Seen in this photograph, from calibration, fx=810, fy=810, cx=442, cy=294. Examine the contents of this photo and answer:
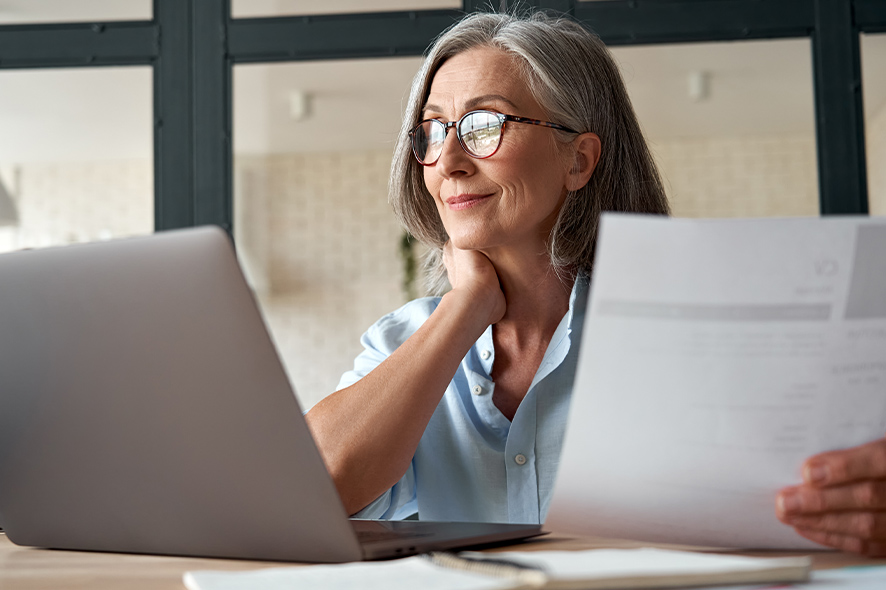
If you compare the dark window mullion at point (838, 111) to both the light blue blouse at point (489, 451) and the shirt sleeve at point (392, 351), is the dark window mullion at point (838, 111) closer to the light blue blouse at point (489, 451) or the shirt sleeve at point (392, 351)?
the light blue blouse at point (489, 451)

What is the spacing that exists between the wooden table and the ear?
31.3 inches

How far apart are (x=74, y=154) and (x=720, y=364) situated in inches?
208

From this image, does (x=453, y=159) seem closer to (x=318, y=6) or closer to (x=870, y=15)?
(x=318, y=6)

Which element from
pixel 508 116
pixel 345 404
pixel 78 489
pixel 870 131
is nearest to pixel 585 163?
pixel 508 116

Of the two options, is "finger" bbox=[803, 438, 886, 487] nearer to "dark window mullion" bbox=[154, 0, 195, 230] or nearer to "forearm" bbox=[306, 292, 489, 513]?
"forearm" bbox=[306, 292, 489, 513]

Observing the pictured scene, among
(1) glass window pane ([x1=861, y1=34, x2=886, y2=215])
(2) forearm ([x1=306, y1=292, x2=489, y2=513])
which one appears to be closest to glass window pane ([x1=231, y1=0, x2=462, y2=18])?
(1) glass window pane ([x1=861, y1=34, x2=886, y2=215])

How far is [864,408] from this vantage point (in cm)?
60

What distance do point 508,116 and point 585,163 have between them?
0.19 metres

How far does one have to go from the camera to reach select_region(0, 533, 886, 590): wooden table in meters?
0.60

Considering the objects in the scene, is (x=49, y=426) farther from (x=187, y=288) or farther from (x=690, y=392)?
(x=690, y=392)

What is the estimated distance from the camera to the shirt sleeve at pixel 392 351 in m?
1.28

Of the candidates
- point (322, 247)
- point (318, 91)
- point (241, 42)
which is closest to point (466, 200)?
point (241, 42)

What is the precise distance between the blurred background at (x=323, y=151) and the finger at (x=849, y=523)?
1597 mm

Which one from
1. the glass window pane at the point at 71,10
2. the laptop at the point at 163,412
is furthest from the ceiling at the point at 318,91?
the laptop at the point at 163,412
